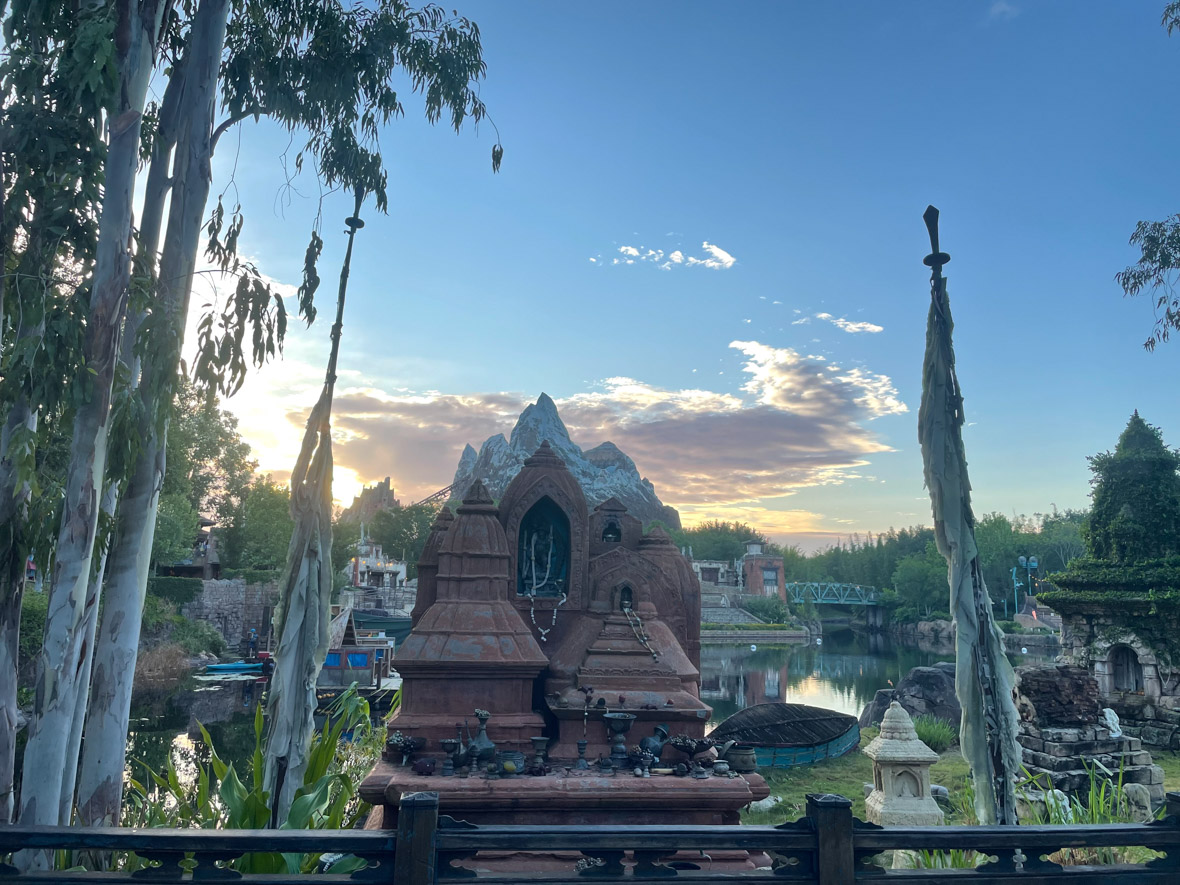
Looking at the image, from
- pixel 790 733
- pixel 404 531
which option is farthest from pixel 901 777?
pixel 404 531

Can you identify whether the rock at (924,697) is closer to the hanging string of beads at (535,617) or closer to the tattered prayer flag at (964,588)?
the hanging string of beads at (535,617)

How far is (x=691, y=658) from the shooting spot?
11156 millimetres

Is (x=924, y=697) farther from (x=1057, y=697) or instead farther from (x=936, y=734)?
(x=1057, y=697)

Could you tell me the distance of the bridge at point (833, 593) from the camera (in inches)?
2822

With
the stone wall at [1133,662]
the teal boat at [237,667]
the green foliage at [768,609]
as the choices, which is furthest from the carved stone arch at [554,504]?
the green foliage at [768,609]

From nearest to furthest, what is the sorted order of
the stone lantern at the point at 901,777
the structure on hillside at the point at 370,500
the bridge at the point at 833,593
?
the stone lantern at the point at 901,777 < the bridge at the point at 833,593 < the structure on hillside at the point at 370,500

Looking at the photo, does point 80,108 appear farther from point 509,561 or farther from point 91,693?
point 509,561

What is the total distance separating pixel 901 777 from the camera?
9609 millimetres

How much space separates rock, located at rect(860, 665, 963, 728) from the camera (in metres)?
20.7

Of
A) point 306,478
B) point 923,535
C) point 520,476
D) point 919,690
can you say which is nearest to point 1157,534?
point 919,690

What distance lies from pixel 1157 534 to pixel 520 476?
17.2 metres

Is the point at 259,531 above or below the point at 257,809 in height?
above

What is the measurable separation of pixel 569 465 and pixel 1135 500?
332 ft

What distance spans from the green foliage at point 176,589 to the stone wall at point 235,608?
67cm
